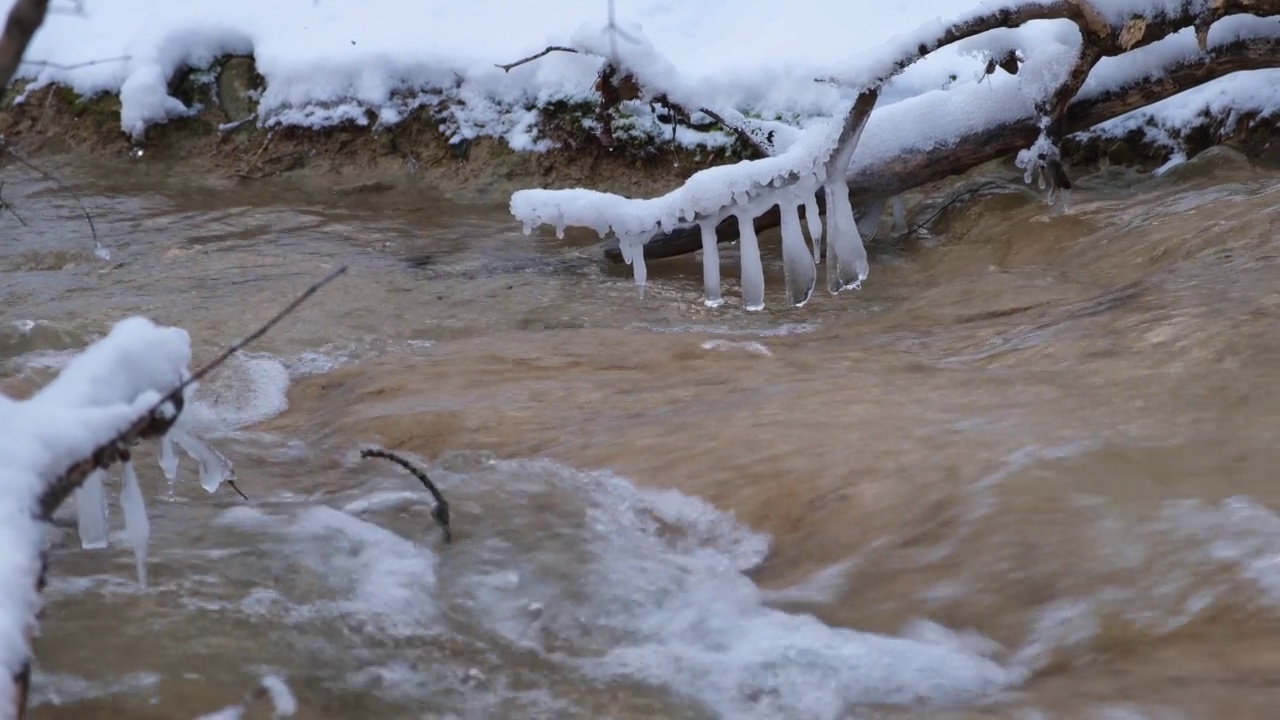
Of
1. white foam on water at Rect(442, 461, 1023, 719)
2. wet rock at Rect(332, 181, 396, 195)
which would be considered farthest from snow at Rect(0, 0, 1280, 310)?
white foam on water at Rect(442, 461, 1023, 719)

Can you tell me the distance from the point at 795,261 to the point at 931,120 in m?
1.14

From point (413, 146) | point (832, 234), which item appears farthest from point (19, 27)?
point (413, 146)

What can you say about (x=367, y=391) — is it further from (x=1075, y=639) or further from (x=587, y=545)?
(x=1075, y=639)

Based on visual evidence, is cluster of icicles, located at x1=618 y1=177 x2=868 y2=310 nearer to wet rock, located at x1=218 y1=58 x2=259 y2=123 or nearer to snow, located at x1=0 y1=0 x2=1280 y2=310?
snow, located at x1=0 y1=0 x2=1280 y2=310

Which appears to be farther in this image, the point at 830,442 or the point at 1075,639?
the point at 830,442

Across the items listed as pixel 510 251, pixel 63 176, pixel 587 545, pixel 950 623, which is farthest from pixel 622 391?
pixel 63 176

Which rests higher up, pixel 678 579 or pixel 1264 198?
pixel 1264 198

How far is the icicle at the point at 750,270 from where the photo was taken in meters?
4.78

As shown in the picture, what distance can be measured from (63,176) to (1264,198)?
639 cm

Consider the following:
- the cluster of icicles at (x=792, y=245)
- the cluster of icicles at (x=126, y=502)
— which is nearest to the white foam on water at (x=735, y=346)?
the cluster of icicles at (x=792, y=245)

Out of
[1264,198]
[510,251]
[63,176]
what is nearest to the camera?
[1264,198]

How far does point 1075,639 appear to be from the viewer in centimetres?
230

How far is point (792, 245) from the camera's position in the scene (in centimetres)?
469

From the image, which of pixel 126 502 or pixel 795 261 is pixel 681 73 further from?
pixel 126 502
